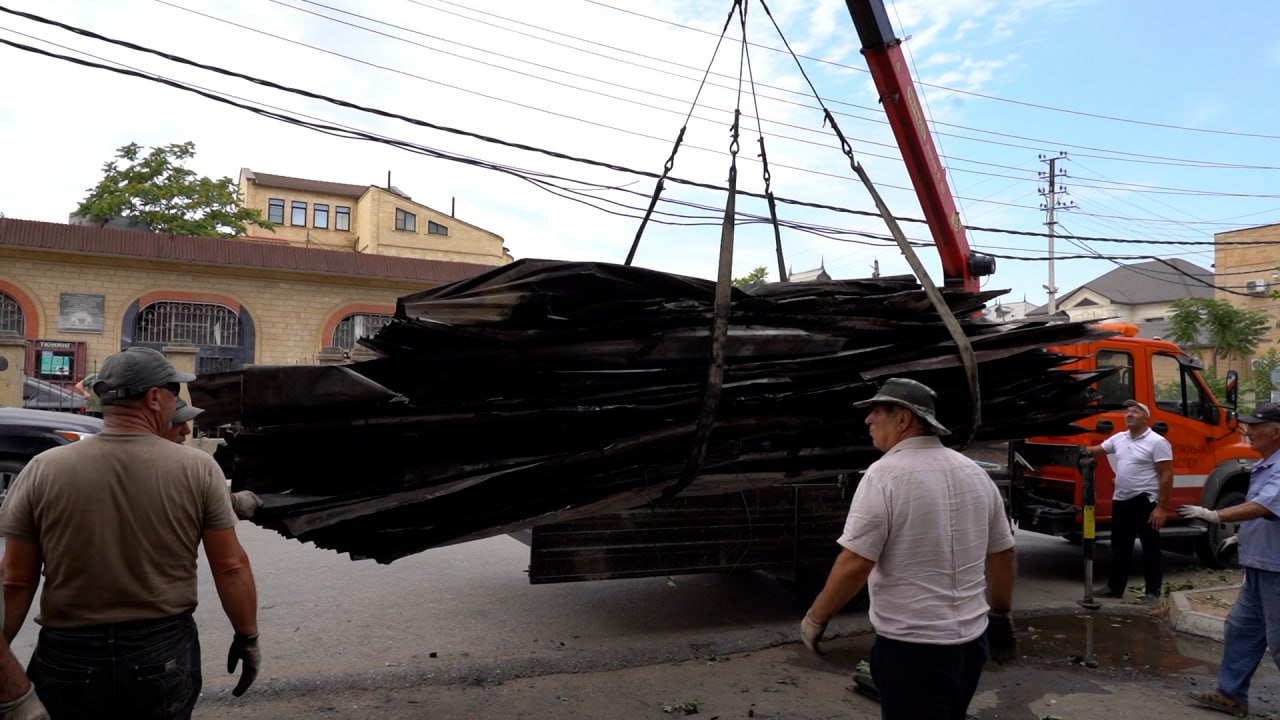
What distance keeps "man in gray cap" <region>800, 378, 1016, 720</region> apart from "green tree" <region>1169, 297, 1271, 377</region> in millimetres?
35270

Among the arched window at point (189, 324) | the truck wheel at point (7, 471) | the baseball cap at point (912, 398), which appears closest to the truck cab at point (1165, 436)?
the baseball cap at point (912, 398)

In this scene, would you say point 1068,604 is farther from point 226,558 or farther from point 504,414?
point 226,558

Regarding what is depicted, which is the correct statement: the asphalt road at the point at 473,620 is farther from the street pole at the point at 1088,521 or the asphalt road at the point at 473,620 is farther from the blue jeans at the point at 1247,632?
the blue jeans at the point at 1247,632

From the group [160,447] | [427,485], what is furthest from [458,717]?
[160,447]

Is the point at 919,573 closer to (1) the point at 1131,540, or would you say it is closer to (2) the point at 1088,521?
(2) the point at 1088,521

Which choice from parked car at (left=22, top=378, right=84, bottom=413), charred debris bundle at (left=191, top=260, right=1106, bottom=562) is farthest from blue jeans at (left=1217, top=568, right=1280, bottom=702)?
parked car at (left=22, top=378, right=84, bottom=413)

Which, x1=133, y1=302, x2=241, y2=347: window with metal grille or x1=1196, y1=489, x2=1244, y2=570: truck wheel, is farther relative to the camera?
x1=133, y1=302, x2=241, y2=347: window with metal grille

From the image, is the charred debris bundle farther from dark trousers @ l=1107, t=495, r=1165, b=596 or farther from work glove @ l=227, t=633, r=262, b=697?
dark trousers @ l=1107, t=495, r=1165, b=596

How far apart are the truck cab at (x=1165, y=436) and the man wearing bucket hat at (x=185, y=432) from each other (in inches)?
258

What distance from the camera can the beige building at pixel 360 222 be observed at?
42.2m

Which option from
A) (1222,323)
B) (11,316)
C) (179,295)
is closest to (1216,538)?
(179,295)

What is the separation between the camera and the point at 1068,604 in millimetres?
7059

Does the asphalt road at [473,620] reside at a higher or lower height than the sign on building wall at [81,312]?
lower

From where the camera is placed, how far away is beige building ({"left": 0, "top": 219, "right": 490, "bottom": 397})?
20.2 meters
